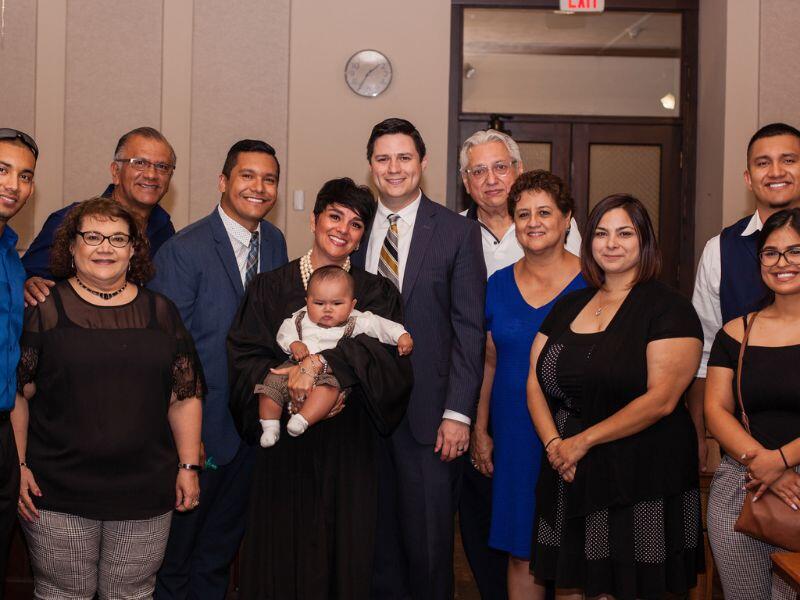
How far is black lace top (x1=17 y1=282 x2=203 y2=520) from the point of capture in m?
2.45

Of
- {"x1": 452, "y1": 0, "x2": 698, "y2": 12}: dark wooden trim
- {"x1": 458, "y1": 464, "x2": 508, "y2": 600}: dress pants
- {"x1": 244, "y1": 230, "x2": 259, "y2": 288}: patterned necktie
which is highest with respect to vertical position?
{"x1": 452, "y1": 0, "x2": 698, "y2": 12}: dark wooden trim

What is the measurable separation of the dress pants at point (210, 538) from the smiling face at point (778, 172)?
207 centimetres

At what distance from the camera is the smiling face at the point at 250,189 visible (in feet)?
10.4

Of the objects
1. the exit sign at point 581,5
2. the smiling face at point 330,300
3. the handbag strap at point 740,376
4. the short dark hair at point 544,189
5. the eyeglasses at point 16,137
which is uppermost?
the exit sign at point 581,5

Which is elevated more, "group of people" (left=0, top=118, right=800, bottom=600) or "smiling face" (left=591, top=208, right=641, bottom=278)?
"smiling face" (left=591, top=208, right=641, bottom=278)

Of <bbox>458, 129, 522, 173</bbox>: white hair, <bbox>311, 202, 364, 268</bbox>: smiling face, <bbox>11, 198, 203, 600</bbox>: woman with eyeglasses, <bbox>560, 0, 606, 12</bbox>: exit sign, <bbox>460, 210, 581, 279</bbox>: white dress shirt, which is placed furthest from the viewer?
<bbox>560, 0, 606, 12</bbox>: exit sign

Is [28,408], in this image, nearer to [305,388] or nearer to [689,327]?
[305,388]

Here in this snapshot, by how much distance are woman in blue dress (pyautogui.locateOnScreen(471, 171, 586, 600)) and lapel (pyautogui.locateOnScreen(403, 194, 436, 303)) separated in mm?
289

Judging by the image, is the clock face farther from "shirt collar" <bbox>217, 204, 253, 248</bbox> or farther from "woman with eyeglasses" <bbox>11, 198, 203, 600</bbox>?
"woman with eyeglasses" <bbox>11, 198, 203, 600</bbox>

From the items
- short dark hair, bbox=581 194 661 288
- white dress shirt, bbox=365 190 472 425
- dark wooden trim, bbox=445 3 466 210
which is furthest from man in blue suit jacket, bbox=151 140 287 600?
dark wooden trim, bbox=445 3 466 210

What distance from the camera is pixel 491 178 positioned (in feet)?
11.2

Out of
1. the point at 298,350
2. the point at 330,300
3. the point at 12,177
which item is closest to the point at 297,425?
the point at 298,350

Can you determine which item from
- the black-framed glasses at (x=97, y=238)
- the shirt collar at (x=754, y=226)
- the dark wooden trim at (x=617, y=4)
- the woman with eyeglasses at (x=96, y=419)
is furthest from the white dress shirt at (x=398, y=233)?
the dark wooden trim at (x=617, y=4)

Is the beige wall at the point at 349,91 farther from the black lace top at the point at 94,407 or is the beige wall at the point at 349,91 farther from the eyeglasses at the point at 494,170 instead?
the black lace top at the point at 94,407
